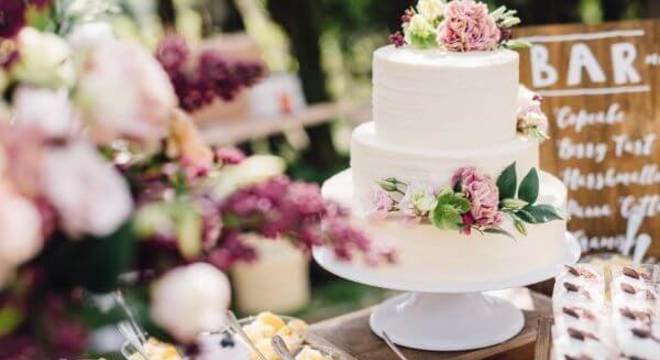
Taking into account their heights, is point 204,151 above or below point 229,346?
above

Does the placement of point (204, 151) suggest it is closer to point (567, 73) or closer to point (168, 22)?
point (567, 73)

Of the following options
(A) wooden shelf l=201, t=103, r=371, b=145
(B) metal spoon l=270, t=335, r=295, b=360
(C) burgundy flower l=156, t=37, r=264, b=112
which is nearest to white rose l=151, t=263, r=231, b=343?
(C) burgundy flower l=156, t=37, r=264, b=112

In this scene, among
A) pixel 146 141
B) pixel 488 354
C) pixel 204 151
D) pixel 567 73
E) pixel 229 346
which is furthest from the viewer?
pixel 567 73

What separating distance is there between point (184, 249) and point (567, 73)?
1791 millimetres

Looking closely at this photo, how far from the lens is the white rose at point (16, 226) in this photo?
700 mm

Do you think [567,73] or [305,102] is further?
[305,102]

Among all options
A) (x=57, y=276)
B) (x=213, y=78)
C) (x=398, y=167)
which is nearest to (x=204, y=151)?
(x=213, y=78)

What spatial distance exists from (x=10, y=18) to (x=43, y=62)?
13 centimetres

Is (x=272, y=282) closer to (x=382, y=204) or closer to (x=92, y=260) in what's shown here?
(x=382, y=204)

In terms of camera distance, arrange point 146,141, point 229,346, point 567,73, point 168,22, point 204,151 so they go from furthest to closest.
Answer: point 168,22, point 567,73, point 229,346, point 204,151, point 146,141

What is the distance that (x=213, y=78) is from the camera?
925 millimetres

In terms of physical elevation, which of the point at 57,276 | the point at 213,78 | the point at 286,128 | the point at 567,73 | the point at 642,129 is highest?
the point at 213,78

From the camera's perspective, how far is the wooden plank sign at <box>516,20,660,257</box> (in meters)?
2.41

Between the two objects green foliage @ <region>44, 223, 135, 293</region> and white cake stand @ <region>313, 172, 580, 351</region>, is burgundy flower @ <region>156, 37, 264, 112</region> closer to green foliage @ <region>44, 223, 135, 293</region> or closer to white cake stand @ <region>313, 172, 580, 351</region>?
green foliage @ <region>44, 223, 135, 293</region>
